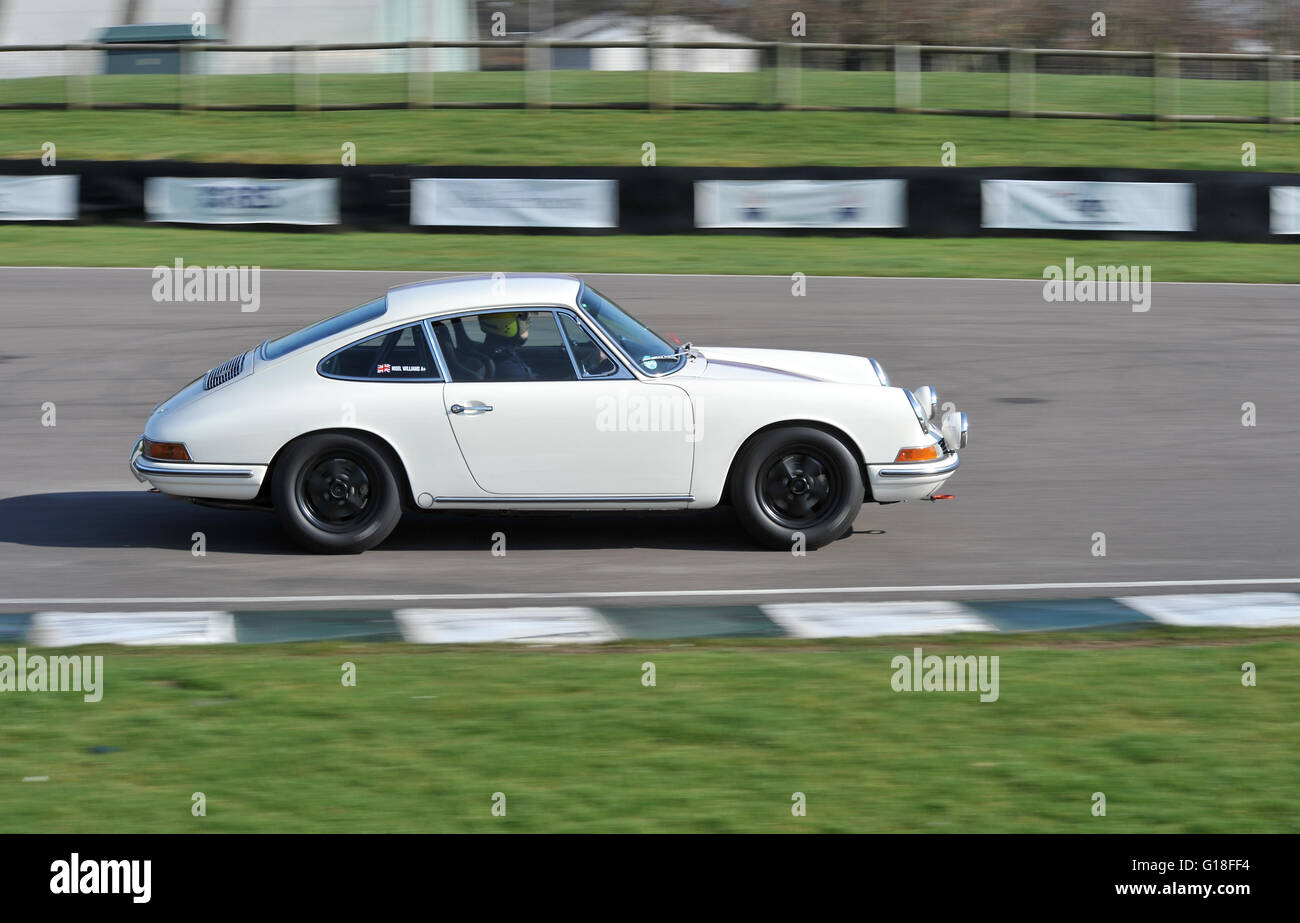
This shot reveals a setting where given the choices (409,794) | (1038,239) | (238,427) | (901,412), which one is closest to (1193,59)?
(1038,239)

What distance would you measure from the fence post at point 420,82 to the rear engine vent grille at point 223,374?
19.7m

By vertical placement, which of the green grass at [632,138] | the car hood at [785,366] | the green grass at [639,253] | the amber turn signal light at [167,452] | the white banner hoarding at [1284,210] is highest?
the green grass at [632,138]

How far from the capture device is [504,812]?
4812mm

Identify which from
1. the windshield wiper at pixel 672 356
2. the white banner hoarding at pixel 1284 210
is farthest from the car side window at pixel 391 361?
the white banner hoarding at pixel 1284 210

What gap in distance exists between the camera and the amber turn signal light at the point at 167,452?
8.06 m

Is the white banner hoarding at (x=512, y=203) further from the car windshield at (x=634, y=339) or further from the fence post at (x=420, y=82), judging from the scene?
the car windshield at (x=634, y=339)

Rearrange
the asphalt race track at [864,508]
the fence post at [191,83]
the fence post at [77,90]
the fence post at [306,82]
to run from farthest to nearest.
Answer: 1. the fence post at [77,90]
2. the fence post at [191,83]
3. the fence post at [306,82]
4. the asphalt race track at [864,508]

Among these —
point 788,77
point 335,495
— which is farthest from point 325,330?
point 788,77

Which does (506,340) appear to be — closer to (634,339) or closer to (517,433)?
(517,433)

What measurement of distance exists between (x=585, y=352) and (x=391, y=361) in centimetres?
102

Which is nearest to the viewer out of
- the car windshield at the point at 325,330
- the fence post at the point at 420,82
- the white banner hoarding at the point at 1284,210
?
the car windshield at the point at 325,330

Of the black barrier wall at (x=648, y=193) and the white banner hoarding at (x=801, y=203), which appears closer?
the black barrier wall at (x=648, y=193)

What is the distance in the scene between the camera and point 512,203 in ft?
65.8

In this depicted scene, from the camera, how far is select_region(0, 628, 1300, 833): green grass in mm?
4820
